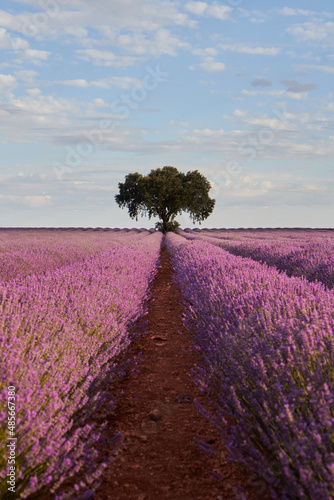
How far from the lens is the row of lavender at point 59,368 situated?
206 cm

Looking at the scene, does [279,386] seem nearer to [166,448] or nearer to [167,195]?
[166,448]

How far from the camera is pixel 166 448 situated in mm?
2926

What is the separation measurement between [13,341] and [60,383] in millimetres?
381

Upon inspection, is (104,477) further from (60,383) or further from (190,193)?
(190,193)

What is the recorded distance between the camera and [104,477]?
2.57m

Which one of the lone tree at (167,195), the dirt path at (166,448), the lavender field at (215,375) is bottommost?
the dirt path at (166,448)

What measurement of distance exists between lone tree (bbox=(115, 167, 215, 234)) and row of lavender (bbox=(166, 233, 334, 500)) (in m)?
36.1

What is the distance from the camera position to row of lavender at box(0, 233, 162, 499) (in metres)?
2.06

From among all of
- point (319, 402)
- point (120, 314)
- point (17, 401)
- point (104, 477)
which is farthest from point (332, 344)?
point (120, 314)

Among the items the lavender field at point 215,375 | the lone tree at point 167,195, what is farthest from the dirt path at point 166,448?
the lone tree at point 167,195

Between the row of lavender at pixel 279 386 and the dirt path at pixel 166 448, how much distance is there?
0.17 meters

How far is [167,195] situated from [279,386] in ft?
130

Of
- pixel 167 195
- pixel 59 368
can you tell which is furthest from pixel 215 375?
pixel 167 195

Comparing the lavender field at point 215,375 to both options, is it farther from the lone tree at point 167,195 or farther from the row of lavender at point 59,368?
the lone tree at point 167,195
